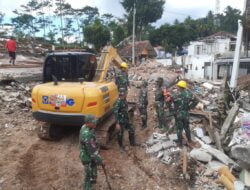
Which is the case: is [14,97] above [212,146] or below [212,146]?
above

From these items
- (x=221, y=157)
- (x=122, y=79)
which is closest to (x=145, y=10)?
(x=122, y=79)

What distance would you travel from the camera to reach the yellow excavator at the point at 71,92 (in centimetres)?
838

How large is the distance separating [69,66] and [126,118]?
2069 mm

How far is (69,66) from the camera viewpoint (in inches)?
374

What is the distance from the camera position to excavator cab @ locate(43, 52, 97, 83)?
946 centimetres

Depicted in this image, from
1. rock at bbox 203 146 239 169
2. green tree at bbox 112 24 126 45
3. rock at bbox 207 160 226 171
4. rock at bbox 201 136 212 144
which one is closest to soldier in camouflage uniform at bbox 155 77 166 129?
rock at bbox 201 136 212 144

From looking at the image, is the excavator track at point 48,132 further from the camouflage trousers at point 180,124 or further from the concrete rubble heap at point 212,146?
the camouflage trousers at point 180,124

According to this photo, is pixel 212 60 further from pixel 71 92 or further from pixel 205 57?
pixel 71 92

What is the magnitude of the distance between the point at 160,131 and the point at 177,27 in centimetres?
4540

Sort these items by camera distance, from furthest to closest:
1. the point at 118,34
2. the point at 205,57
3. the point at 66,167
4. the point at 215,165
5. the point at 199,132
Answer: the point at 118,34, the point at 205,57, the point at 199,132, the point at 215,165, the point at 66,167

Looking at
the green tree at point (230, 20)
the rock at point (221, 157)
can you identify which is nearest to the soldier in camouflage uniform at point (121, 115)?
the rock at point (221, 157)

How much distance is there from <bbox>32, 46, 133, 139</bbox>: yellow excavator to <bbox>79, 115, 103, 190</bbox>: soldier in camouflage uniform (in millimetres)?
1952

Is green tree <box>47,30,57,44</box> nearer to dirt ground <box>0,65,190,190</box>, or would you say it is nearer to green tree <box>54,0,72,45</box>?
green tree <box>54,0,72,45</box>

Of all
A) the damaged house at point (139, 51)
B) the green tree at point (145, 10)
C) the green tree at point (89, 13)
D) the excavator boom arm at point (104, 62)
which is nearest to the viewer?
the excavator boom arm at point (104, 62)
